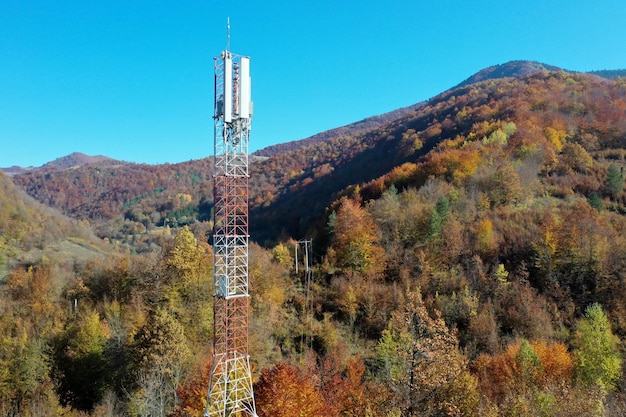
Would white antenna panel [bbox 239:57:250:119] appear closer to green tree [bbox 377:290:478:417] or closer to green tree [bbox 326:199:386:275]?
green tree [bbox 377:290:478:417]

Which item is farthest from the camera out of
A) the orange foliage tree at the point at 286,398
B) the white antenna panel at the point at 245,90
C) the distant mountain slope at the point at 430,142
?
the distant mountain slope at the point at 430,142

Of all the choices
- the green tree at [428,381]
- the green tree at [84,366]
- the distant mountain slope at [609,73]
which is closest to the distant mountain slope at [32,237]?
the green tree at [84,366]

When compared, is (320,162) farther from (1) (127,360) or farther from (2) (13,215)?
(1) (127,360)

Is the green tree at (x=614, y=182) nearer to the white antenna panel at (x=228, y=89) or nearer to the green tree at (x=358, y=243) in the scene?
the green tree at (x=358, y=243)

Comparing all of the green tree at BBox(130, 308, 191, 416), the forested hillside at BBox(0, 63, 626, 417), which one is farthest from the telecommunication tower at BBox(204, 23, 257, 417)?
the green tree at BBox(130, 308, 191, 416)

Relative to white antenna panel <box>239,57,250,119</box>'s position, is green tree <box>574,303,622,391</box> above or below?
below

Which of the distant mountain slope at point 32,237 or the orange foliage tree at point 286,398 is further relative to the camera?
the distant mountain slope at point 32,237

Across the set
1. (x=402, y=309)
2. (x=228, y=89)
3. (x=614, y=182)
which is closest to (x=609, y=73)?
(x=614, y=182)

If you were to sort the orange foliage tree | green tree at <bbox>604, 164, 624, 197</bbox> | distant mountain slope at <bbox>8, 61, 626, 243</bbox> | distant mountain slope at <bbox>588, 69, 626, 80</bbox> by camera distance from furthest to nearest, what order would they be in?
1. distant mountain slope at <bbox>588, 69, 626, 80</bbox>
2. distant mountain slope at <bbox>8, 61, 626, 243</bbox>
3. green tree at <bbox>604, 164, 624, 197</bbox>
4. the orange foliage tree
